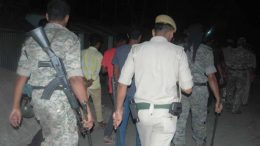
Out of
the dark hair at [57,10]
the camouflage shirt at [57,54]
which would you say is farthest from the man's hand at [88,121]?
the dark hair at [57,10]

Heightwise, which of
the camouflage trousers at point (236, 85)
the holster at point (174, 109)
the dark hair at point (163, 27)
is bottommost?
the camouflage trousers at point (236, 85)

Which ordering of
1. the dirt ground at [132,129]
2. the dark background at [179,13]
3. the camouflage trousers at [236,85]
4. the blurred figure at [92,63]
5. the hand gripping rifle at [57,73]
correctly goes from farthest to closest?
the dark background at [179,13] < the camouflage trousers at [236,85] < the blurred figure at [92,63] < the dirt ground at [132,129] < the hand gripping rifle at [57,73]

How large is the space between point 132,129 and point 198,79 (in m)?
2.82

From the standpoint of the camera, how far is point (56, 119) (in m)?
4.09

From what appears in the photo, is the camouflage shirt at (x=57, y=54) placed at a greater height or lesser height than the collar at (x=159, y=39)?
lesser

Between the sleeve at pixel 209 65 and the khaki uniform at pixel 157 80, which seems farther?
the sleeve at pixel 209 65

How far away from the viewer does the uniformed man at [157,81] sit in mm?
4332

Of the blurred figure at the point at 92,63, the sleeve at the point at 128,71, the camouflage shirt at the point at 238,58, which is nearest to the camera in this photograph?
the sleeve at the point at 128,71

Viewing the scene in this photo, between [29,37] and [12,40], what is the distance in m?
7.97

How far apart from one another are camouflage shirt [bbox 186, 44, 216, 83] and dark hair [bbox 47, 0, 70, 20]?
2.34 meters

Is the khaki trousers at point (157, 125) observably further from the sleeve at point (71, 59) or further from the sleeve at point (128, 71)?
the sleeve at point (71, 59)

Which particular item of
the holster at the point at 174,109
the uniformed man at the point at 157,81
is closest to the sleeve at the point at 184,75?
the uniformed man at the point at 157,81

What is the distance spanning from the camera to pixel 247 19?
33.9 meters

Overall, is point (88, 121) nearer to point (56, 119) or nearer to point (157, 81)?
point (56, 119)
